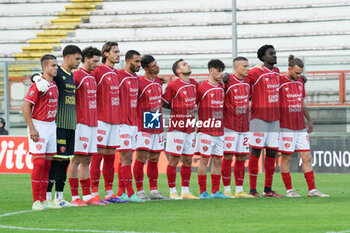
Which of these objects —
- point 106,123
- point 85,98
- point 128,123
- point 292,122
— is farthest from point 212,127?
point 85,98

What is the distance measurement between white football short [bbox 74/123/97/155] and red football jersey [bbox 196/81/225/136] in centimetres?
198

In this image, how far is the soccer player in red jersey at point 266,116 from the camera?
1202 centimetres

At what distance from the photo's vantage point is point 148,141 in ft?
37.8

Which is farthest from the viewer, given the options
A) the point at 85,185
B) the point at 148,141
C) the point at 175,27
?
the point at 175,27

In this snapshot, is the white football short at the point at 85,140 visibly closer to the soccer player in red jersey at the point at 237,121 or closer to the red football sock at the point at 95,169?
the red football sock at the point at 95,169

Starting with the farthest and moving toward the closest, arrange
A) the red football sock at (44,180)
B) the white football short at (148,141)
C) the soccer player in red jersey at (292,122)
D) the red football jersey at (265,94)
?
the soccer player in red jersey at (292,122)
the red football jersey at (265,94)
the white football short at (148,141)
the red football sock at (44,180)

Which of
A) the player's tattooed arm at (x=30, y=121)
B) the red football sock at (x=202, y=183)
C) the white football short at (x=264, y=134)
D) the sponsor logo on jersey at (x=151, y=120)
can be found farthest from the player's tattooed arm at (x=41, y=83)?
the white football short at (x=264, y=134)

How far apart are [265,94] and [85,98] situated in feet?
9.77

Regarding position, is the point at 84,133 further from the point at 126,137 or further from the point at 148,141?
the point at 148,141

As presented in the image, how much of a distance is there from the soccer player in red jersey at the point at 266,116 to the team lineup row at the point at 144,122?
15 mm

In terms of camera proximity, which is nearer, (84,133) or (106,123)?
(84,133)

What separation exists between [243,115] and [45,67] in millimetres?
3517

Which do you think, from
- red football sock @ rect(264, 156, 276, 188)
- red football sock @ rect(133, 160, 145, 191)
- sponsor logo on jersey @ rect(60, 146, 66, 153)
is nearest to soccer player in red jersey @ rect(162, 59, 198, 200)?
red football sock @ rect(133, 160, 145, 191)

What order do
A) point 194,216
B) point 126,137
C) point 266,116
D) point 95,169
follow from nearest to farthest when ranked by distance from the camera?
point 194,216
point 95,169
point 126,137
point 266,116
